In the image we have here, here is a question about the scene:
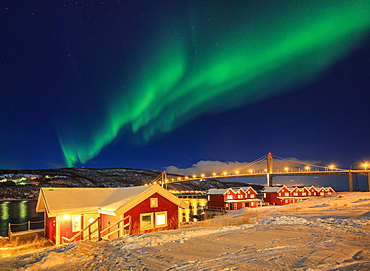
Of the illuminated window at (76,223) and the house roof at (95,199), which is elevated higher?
the house roof at (95,199)

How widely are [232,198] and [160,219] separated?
53349 millimetres

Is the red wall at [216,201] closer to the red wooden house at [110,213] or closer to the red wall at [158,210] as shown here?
the red wooden house at [110,213]

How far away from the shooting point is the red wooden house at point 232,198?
235ft

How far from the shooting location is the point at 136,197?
20.7 metres

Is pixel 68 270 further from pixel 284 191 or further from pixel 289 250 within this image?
pixel 284 191

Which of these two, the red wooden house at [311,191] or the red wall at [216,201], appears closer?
the red wall at [216,201]

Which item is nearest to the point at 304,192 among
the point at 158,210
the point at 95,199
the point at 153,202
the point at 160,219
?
the point at 160,219

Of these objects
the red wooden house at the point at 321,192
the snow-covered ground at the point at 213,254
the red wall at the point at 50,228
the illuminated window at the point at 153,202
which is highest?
the illuminated window at the point at 153,202

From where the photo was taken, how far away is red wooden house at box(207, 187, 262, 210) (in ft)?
235

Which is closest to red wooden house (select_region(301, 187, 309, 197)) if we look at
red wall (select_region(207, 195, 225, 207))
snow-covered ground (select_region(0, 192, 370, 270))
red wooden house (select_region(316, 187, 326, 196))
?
red wooden house (select_region(316, 187, 326, 196))

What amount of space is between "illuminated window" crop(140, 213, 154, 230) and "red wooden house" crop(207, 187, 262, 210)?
5296cm

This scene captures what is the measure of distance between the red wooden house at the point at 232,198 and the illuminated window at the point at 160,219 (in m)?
51.6

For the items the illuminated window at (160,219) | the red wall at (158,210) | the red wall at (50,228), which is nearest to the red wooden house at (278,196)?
the red wall at (158,210)

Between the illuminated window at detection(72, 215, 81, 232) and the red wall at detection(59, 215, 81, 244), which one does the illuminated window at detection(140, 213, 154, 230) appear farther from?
the red wall at detection(59, 215, 81, 244)
